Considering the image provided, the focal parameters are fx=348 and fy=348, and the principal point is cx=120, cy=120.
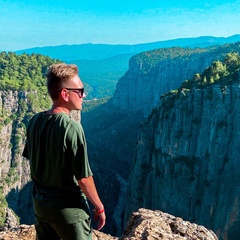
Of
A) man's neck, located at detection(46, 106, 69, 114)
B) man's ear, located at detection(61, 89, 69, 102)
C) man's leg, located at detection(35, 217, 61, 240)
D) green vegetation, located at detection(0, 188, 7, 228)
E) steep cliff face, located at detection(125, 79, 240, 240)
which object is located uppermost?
man's ear, located at detection(61, 89, 69, 102)

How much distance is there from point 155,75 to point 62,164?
133438mm

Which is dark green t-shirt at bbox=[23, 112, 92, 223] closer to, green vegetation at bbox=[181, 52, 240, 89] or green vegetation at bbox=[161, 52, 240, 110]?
green vegetation at bbox=[161, 52, 240, 110]

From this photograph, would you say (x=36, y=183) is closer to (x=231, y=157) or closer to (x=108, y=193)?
(x=231, y=157)

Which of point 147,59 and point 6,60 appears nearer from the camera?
point 6,60

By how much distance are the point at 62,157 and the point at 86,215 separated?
900 millimetres

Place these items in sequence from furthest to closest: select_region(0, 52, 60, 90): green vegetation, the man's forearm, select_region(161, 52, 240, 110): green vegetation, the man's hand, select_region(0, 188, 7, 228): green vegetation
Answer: select_region(0, 52, 60, 90): green vegetation → select_region(161, 52, 240, 110): green vegetation → select_region(0, 188, 7, 228): green vegetation → the man's hand → the man's forearm

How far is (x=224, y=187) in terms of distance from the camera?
1692 inches

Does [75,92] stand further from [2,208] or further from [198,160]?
[2,208]

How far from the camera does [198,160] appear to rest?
45.8 metres

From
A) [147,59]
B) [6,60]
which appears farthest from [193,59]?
[6,60]

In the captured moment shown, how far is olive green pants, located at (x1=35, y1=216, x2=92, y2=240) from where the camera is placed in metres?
4.37

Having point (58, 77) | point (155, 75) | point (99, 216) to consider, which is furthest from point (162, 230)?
point (155, 75)

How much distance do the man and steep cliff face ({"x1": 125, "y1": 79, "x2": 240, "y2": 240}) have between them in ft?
131

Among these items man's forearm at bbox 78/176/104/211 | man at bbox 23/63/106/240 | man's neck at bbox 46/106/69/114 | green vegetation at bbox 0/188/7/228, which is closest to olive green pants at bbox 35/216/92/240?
man at bbox 23/63/106/240
